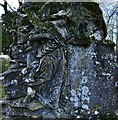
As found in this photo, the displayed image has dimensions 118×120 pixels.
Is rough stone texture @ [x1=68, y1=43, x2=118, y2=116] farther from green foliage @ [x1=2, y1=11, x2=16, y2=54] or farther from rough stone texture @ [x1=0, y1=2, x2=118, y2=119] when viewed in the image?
green foliage @ [x1=2, y1=11, x2=16, y2=54]

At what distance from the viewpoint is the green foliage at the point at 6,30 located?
11.3 meters

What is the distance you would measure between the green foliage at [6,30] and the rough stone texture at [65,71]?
6.09 m

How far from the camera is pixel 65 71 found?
457cm

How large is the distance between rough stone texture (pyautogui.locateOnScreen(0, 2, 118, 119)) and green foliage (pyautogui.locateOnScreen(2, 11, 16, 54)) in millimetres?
6095

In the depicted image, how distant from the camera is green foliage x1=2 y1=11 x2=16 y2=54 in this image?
37.1ft

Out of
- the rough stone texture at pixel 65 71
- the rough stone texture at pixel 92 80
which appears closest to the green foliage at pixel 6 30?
the rough stone texture at pixel 65 71

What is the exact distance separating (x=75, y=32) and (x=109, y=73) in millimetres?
718

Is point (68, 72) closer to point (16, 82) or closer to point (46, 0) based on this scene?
point (16, 82)

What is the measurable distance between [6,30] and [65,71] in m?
7.64

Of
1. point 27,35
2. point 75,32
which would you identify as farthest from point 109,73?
point 27,35

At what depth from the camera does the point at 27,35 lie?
16.0ft

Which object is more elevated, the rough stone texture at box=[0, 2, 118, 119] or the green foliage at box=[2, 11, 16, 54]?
the green foliage at box=[2, 11, 16, 54]

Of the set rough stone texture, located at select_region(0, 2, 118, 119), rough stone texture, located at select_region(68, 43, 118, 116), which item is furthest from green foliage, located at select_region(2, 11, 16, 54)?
rough stone texture, located at select_region(68, 43, 118, 116)

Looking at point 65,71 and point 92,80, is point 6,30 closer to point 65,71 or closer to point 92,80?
point 65,71
